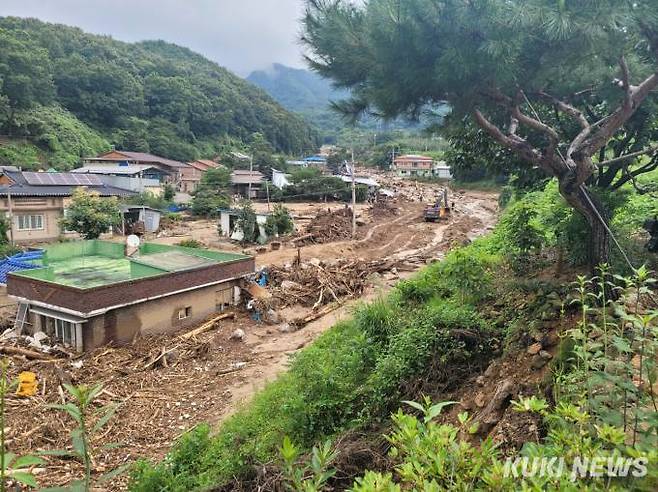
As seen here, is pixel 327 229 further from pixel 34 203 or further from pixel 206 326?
pixel 34 203

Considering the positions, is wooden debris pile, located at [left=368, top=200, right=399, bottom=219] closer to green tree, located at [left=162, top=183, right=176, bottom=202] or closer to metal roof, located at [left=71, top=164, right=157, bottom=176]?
green tree, located at [left=162, top=183, right=176, bottom=202]

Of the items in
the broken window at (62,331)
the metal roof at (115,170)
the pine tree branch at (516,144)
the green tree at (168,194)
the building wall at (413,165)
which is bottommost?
the broken window at (62,331)

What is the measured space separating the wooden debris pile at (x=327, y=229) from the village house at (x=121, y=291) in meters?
13.4

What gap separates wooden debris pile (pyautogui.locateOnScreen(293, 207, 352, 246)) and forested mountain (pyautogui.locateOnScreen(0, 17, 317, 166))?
37.5 m

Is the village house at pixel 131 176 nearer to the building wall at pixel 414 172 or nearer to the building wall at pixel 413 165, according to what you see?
the building wall at pixel 414 172

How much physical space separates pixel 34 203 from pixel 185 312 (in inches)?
750

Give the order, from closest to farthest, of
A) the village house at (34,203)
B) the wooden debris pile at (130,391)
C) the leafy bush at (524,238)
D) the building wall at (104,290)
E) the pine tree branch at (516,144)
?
the pine tree branch at (516,144) < the leafy bush at (524,238) < the wooden debris pile at (130,391) < the building wall at (104,290) < the village house at (34,203)

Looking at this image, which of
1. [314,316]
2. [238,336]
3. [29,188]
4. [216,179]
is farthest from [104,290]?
[216,179]

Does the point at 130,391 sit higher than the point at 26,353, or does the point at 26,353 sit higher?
the point at 26,353

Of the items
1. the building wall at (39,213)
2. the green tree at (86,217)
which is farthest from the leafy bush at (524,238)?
the building wall at (39,213)

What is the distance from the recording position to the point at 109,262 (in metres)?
18.0

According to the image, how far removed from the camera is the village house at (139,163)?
5619cm

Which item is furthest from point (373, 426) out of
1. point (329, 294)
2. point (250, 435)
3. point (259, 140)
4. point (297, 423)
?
point (259, 140)

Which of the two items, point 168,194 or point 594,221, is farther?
point 168,194
